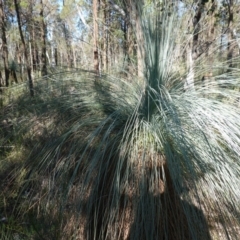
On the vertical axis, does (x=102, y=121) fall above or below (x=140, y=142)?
above

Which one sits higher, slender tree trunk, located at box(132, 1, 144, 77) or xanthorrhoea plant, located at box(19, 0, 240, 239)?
slender tree trunk, located at box(132, 1, 144, 77)

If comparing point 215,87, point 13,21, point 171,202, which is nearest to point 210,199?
point 171,202

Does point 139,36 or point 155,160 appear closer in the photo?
point 155,160

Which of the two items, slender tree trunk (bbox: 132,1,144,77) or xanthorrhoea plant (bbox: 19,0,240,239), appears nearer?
xanthorrhoea plant (bbox: 19,0,240,239)

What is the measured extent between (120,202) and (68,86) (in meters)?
0.80

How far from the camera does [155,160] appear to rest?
1.48m

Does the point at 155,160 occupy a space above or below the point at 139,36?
below

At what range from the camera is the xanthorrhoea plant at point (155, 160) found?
139cm

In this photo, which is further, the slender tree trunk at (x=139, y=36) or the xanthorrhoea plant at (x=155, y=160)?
the slender tree trunk at (x=139, y=36)

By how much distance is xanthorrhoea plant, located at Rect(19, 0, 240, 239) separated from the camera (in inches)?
54.6

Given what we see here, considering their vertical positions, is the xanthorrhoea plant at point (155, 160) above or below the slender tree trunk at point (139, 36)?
below

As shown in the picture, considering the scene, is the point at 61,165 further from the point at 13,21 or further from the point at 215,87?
the point at 13,21

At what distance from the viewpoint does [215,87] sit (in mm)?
1701

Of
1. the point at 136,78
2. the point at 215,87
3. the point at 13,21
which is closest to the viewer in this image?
the point at 215,87
